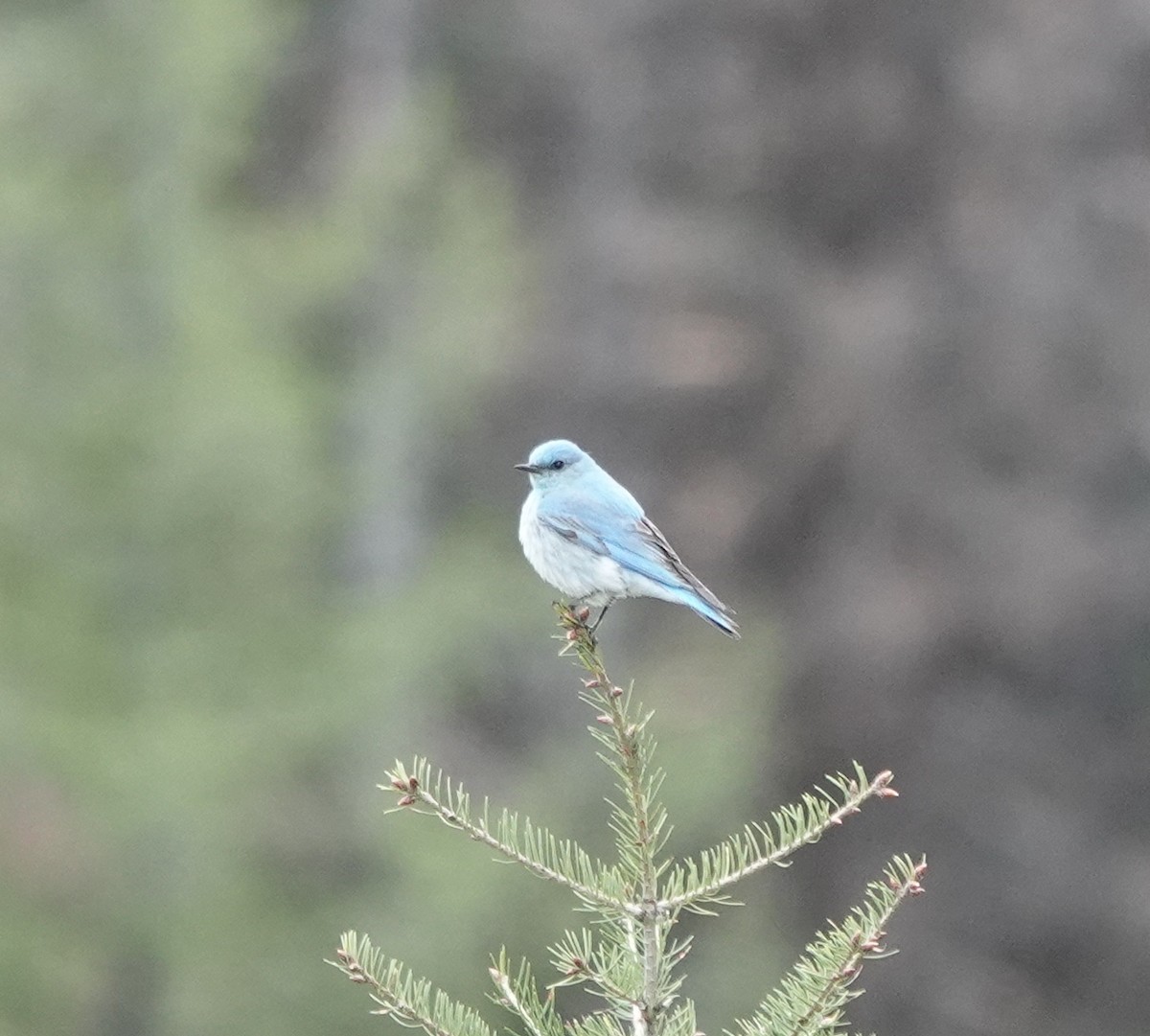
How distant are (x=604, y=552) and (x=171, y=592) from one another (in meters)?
6.06

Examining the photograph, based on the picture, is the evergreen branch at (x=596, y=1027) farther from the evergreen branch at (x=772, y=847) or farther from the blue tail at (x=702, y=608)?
the blue tail at (x=702, y=608)

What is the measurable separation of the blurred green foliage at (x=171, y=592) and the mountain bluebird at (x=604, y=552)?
560 cm

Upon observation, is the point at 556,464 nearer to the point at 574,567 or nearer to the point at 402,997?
the point at 574,567

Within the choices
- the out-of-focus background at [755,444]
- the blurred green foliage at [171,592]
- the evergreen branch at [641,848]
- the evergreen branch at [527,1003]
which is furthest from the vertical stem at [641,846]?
the out-of-focus background at [755,444]

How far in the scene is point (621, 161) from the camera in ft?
51.5

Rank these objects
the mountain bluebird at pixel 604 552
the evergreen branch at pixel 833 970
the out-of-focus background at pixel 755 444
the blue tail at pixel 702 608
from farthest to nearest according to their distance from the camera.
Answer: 1. the out-of-focus background at pixel 755 444
2. the mountain bluebird at pixel 604 552
3. the blue tail at pixel 702 608
4. the evergreen branch at pixel 833 970

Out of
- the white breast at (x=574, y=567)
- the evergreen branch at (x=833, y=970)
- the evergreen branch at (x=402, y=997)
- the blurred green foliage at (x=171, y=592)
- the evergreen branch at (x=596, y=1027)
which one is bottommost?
the evergreen branch at (x=402, y=997)

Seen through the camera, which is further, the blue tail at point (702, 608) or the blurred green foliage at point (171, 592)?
the blurred green foliage at point (171, 592)

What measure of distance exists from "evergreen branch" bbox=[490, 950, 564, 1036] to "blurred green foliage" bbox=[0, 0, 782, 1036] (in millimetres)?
7903

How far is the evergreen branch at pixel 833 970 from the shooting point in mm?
2932

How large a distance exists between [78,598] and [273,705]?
1.46 meters

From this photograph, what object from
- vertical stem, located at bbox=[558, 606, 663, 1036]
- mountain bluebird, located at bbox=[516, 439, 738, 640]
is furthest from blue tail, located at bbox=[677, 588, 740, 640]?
vertical stem, located at bbox=[558, 606, 663, 1036]

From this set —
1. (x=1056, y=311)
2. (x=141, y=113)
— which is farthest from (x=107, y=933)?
(x=1056, y=311)

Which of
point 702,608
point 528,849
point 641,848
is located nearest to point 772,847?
point 641,848
